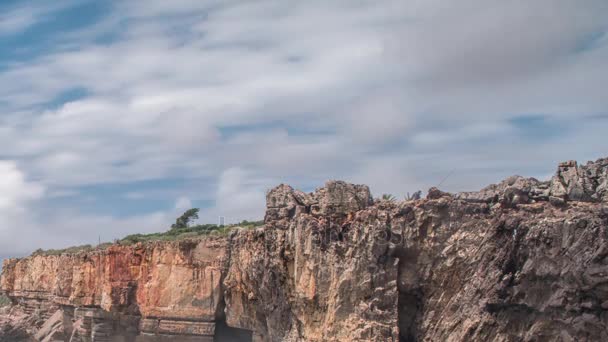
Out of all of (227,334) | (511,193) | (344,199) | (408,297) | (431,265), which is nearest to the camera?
(511,193)

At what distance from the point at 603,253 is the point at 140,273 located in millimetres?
22696

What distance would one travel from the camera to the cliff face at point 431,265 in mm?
16000

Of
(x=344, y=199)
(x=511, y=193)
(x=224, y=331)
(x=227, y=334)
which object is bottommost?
(x=227, y=334)

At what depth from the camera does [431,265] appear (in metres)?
19.2

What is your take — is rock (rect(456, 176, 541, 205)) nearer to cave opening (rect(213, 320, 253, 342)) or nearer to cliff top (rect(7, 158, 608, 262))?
cliff top (rect(7, 158, 608, 262))

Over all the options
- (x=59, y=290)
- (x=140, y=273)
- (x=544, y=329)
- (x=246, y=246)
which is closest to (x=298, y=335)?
(x=246, y=246)

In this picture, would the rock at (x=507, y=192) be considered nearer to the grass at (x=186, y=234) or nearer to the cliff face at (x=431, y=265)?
the cliff face at (x=431, y=265)

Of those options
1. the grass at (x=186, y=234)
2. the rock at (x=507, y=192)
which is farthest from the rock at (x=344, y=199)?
the grass at (x=186, y=234)

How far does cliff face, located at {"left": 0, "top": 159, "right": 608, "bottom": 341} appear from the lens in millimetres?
16000

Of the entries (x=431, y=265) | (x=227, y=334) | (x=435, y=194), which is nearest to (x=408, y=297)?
(x=431, y=265)

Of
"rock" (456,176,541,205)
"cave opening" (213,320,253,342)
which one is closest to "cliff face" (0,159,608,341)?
"rock" (456,176,541,205)

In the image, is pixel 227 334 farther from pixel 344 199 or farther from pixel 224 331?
pixel 344 199

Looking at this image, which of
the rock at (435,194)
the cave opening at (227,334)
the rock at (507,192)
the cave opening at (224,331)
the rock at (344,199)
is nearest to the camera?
A: the rock at (507,192)

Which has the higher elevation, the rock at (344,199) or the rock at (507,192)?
the rock at (344,199)
